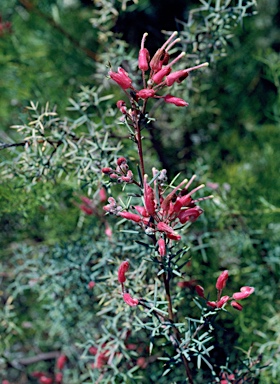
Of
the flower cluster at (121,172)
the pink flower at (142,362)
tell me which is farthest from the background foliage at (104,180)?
the flower cluster at (121,172)

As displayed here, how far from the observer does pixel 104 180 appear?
0.88 m

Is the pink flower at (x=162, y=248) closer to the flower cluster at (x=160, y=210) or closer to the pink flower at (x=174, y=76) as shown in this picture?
the flower cluster at (x=160, y=210)

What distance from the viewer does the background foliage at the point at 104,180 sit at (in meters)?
0.89

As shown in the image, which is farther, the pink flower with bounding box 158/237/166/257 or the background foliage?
the background foliage

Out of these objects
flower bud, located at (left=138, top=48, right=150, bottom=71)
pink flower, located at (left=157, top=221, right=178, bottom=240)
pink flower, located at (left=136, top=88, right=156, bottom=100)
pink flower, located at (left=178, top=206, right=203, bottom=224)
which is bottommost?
pink flower, located at (left=178, top=206, right=203, bottom=224)

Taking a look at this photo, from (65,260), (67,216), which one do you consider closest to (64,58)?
(67,216)

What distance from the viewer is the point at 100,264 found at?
0.92 m

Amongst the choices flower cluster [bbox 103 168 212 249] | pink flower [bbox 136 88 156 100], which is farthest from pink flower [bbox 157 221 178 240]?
pink flower [bbox 136 88 156 100]

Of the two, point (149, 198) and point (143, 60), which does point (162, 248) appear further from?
point (143, 60)

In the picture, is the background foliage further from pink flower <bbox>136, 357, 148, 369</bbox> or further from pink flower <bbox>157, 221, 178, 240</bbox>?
pink flower <bbox>157, 221, 178, 240</bbox>

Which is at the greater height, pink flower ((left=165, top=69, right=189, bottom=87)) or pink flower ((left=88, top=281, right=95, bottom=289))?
pink flower ((left=165, top=69, right=189, bottom=87))

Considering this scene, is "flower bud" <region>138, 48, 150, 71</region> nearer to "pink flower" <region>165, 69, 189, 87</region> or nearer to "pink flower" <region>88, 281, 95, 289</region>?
"pink flower" <region>165, 69, 189, 87</region>

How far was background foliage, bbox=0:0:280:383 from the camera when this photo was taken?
892 mm

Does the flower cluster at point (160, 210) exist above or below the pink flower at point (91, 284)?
above
